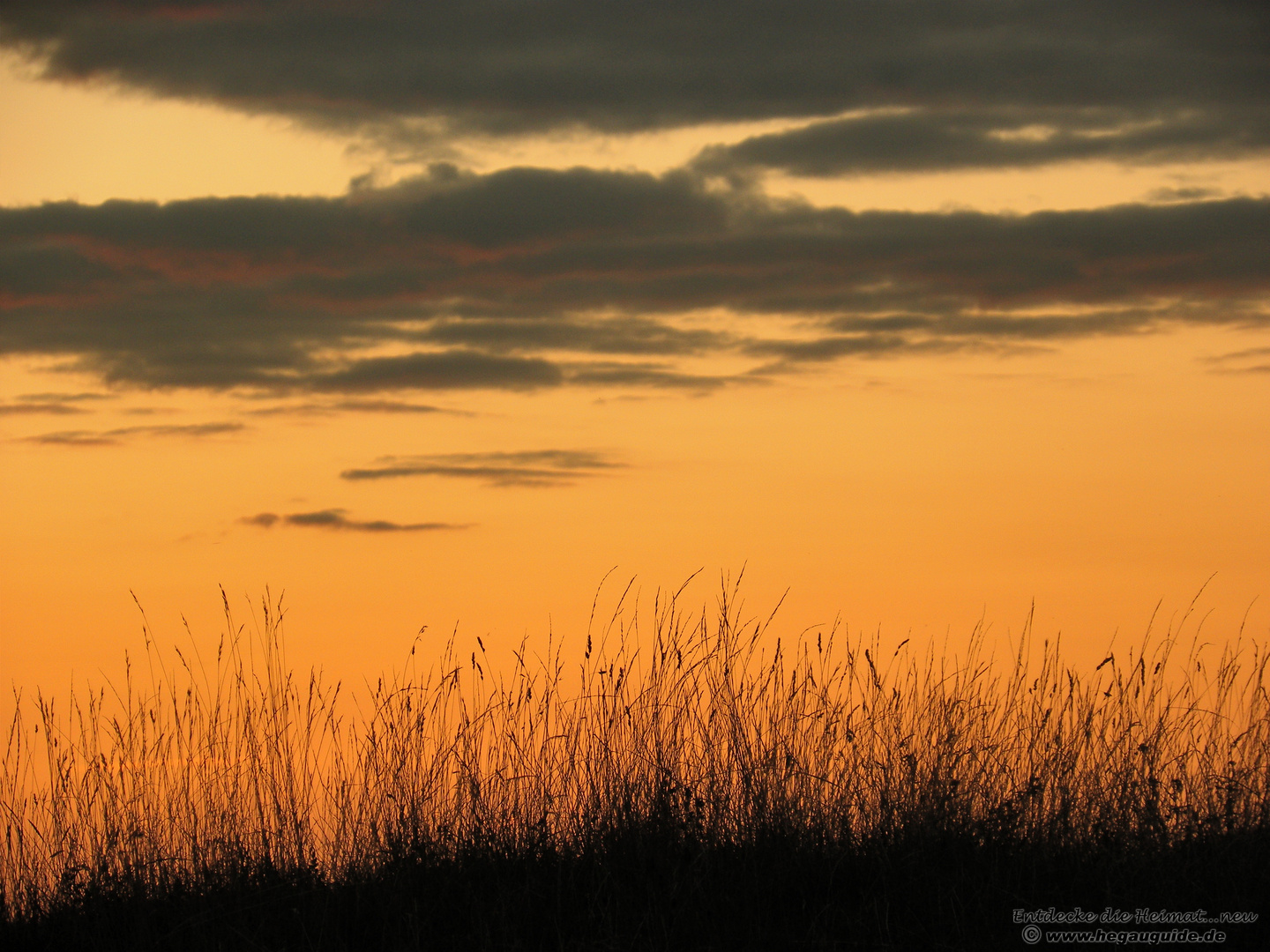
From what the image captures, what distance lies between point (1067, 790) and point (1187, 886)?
3.26 ft

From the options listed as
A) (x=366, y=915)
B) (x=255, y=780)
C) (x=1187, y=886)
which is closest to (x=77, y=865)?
(x=255, y=780)

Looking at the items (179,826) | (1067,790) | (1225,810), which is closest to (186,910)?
(179,826)

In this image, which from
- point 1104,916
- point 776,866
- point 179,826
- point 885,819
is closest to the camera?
point 1104,916

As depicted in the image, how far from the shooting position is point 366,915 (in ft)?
16.3

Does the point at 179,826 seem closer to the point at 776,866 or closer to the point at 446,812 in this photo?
the point at 446,812

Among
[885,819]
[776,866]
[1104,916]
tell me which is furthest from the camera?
[885,819]

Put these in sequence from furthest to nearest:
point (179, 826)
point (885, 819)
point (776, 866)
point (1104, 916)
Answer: point (179, 826), point (885, 819), point (776, 866), point (1104, 916)

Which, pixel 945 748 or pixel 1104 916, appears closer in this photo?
pixel 1104 916

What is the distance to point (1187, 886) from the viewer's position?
458 centimetres

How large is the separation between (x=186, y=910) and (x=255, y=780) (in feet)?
2.55

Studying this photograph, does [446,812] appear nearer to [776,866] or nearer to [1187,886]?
[776,866]

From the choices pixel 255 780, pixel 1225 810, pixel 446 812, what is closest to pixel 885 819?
pixel 1225 810

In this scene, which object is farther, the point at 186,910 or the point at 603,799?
the point at 603,799

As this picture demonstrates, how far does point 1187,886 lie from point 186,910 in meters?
4.28
